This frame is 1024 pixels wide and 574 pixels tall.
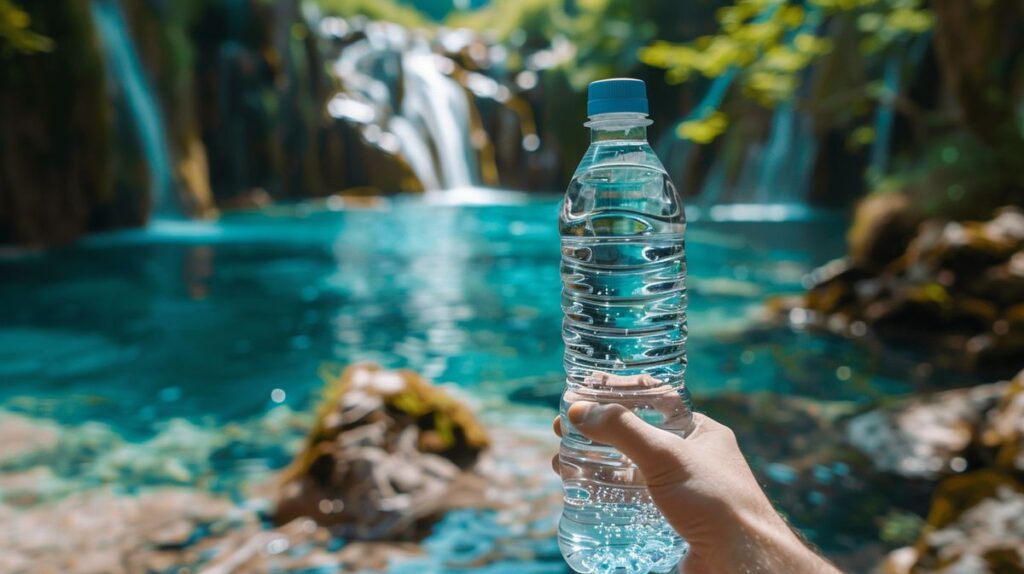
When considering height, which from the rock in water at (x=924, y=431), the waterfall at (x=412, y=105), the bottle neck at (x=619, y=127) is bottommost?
the rock in water at (x=924, y=431)

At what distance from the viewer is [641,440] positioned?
1282mm

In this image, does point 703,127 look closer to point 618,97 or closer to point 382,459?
point 382,459

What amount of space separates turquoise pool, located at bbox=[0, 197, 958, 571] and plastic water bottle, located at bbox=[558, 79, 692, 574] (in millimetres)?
2230

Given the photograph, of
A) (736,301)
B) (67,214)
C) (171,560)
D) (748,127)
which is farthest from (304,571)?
(748,127)

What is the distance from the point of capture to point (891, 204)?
32.8ft

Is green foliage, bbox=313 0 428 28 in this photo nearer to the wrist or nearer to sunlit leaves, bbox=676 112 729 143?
sunlit leaves, bbox=676 112 729 143

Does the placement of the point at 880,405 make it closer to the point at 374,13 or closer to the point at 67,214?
the point at 67,214

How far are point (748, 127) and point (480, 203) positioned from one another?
920 cm

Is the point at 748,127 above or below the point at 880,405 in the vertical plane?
above

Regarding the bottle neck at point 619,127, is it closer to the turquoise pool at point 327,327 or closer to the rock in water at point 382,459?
the turquoise pool at point 327,327

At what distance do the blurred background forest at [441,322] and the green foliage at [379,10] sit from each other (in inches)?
809

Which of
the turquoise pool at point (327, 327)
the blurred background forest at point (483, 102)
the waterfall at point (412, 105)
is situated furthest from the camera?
the waterfall at point (412, 105)

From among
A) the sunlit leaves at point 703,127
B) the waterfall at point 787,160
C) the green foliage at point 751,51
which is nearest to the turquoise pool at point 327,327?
the sunlit leaves at point 703,127

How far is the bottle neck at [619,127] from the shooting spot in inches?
57.8
